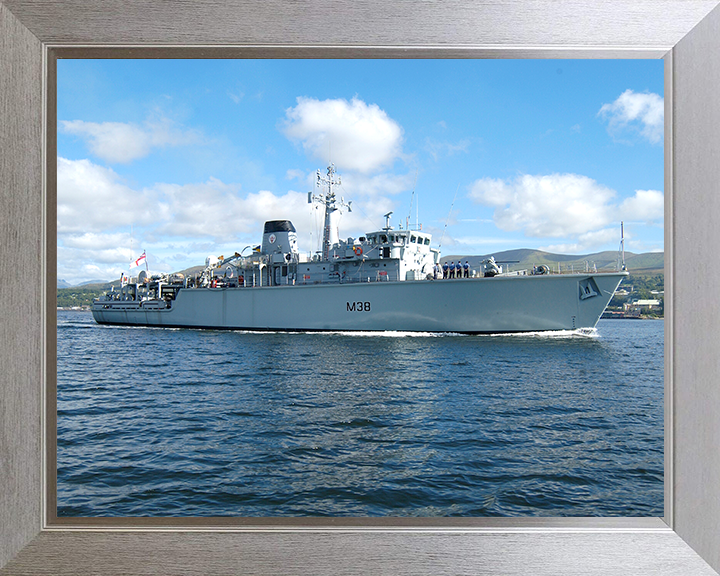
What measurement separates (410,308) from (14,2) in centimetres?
1457

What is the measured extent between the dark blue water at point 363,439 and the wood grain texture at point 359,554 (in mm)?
1377

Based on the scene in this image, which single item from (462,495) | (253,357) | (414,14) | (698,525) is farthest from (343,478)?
(253,357)

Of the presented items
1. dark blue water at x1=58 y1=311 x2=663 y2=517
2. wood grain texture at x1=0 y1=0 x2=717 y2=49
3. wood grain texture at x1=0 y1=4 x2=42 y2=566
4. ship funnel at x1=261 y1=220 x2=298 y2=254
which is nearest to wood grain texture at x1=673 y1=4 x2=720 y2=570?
Answer: wood grain texture at x1=0 y1=0 x2=717 y2=49

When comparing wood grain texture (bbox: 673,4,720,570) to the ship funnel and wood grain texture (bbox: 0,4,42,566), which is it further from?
the ship funnel

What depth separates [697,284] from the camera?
1.48m

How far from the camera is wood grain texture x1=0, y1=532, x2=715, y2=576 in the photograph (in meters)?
1.42

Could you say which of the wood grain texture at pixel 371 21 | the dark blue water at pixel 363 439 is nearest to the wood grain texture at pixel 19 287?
the wood grain texture at pixel 371 21

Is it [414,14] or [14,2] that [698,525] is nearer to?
[414,14]

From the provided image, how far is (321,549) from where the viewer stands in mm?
1446

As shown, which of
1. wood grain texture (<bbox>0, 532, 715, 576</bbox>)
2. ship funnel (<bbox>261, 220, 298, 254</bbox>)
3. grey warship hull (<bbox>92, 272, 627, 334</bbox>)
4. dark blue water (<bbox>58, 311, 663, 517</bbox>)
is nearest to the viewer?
wood grain texture (<bbox>0, 532, 715, 576</bbox>)

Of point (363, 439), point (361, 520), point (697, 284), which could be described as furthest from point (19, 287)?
point (363, 439)

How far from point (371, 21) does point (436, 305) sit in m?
14.1

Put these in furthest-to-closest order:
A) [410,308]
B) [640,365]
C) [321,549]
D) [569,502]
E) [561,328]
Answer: [410,308] < [561,328] < [640,365] < [569,502] < [321,549]

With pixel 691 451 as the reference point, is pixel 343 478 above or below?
below
